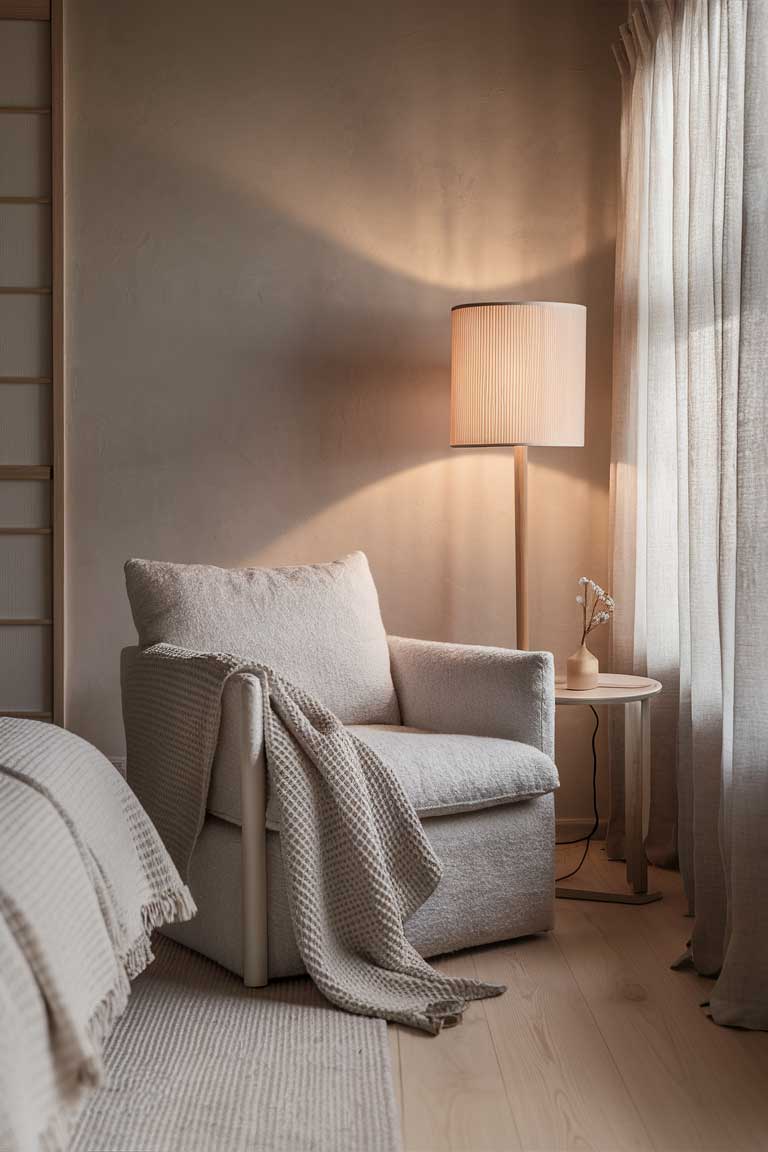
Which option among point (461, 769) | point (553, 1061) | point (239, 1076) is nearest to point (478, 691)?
point (461, 769)

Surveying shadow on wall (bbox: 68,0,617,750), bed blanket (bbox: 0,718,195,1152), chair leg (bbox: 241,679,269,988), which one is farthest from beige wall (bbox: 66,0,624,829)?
bed blanket (bbox: 0,718,195,1152)

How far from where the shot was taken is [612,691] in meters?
2.89

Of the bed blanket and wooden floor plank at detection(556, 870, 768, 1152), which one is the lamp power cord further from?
the bed blanket

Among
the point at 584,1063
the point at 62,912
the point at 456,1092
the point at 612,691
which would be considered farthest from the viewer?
the point at 612,691

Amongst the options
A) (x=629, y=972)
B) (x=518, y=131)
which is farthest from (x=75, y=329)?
(x=629, y=972)

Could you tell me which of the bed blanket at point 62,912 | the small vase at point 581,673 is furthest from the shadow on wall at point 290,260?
the bed blanket at point 62,912

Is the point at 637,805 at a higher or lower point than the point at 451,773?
lower

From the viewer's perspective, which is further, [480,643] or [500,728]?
[480,643]

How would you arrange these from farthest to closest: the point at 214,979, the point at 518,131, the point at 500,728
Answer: the point at 518,131, the point at 500,728, the point at 214,979

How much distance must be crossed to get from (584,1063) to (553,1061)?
0.05 m

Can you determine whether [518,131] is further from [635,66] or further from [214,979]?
[214,979]

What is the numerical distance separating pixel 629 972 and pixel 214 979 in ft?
2.84

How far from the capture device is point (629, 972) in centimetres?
243

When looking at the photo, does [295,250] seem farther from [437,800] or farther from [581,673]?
[437,800]
